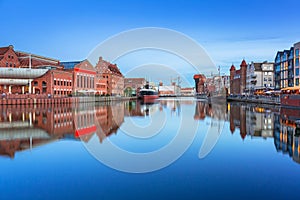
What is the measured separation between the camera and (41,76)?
60156mm

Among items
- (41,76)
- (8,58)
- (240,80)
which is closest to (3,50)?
(8,58)

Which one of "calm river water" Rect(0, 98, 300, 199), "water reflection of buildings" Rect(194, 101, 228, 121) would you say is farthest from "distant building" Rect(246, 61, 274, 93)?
"calm river water" Rect(0, 98, 300, 199)

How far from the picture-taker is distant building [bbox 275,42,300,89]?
171 feet

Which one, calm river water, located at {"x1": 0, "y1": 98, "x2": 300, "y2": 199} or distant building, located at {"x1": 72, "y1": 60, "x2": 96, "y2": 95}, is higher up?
distant building, located at {"x1": 72, "y1": 60, "x2": 96, "y2": 95}

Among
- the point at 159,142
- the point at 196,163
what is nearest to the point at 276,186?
the point at 196,163

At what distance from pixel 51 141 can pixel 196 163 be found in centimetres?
769

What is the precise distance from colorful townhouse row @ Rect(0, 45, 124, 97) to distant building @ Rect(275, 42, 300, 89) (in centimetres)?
4841

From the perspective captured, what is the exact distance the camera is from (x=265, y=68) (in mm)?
76812

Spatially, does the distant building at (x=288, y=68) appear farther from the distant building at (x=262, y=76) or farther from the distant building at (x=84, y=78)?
the distant building at (x=84, y=78)

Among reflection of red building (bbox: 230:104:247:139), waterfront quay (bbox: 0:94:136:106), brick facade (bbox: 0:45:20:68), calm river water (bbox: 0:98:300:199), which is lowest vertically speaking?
calm river water (bbox: 0:98:300:199)

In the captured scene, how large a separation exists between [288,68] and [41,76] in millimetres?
53112

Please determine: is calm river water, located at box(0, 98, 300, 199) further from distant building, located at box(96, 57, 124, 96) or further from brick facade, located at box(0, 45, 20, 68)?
distant building, located at box(96, 57, 124, 96)

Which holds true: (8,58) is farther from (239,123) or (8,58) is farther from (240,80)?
(240,80)

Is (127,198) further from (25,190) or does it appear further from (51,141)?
(51,141)
